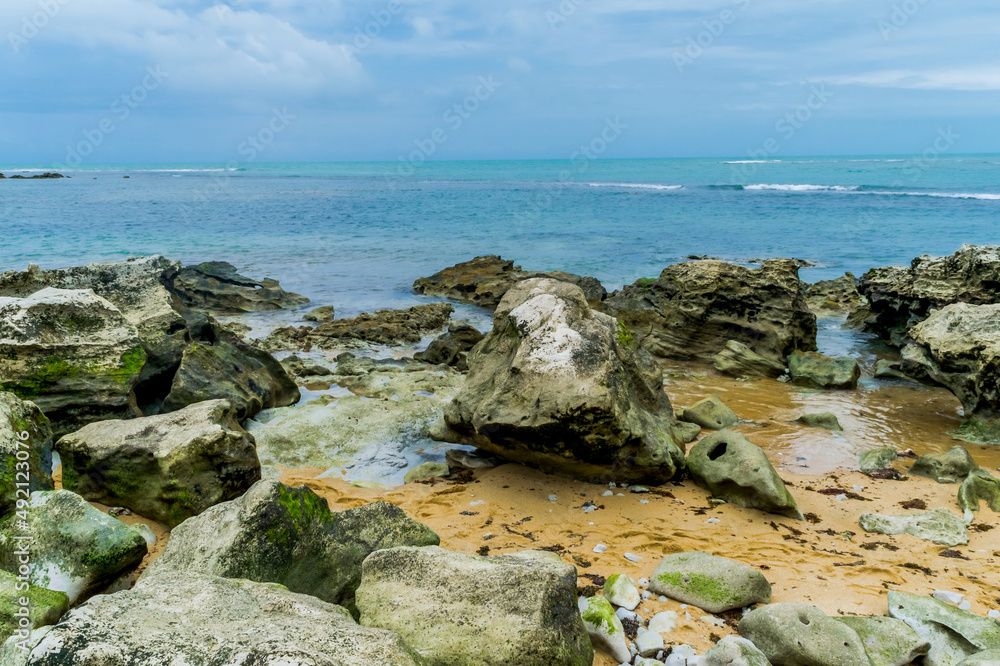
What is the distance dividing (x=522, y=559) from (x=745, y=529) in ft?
7.31

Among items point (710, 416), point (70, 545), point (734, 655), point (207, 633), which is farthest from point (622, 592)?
point (710, 416)

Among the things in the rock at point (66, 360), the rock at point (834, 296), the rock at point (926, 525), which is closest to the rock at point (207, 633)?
the rock at point (66, 360)

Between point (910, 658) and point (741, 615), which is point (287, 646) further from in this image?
point (910, 658)

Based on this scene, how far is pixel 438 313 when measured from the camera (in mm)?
13453

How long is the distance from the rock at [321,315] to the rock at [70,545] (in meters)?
9.43

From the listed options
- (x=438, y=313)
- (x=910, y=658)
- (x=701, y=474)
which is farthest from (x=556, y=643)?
(x=438, y=313)

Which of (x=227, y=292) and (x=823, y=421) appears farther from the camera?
(x=227, y=292)

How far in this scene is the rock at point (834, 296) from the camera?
15.0 metres

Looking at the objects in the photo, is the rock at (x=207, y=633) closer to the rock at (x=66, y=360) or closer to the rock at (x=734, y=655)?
the rock at (x=734, y=655)

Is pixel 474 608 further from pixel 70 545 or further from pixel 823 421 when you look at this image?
pixel 823 421

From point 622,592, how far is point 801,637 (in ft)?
3.40

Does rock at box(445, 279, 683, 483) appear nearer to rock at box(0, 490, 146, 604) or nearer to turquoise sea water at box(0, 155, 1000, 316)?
rock at box(0, 490, 146, 604)

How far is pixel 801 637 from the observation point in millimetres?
3580

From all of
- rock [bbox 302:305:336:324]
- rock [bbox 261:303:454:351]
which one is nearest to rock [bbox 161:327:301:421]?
rock [bbox 261:303:454:351]
